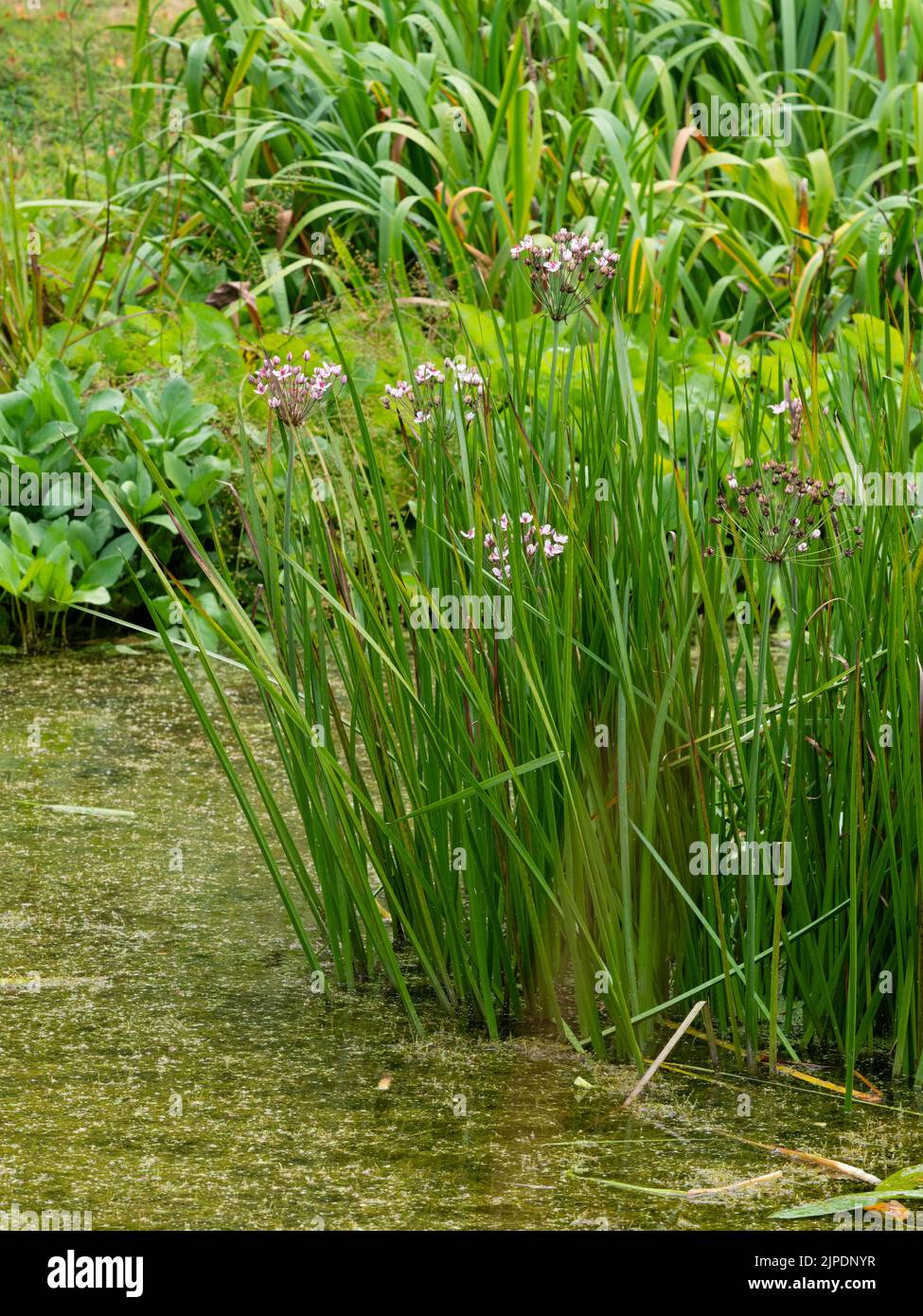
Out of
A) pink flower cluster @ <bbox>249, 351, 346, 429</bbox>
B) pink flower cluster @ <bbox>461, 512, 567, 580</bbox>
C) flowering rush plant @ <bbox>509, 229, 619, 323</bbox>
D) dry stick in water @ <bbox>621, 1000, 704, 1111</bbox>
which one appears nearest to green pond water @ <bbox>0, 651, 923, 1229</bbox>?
dry stick in water @ <bbox>621, 1000, 704, 1111</bbox>

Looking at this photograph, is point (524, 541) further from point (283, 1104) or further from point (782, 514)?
point (283, 1104)

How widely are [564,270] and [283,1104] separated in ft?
3.35

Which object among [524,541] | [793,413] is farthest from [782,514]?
[793,413]

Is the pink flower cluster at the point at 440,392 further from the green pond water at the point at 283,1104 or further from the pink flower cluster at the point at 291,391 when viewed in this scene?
the green pond water at the point at 283,1104

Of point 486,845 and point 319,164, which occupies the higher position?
point 319,164

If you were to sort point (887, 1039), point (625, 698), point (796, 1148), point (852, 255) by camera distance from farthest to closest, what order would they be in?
point (852, 255), point (887, 1039), point (625, 698), point (796, 1148)

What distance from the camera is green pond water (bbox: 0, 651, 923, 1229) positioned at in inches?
61.7

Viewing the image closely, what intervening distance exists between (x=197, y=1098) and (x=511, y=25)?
215 inches

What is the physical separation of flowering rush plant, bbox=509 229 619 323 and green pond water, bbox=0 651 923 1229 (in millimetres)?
920

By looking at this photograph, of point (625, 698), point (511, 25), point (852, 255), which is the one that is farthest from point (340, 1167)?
point (511, 25)

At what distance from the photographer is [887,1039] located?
198 cm

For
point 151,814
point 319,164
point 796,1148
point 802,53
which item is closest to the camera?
point 796,1148

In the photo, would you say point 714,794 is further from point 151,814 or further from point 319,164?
point 319,164

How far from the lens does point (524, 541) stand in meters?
1.86
